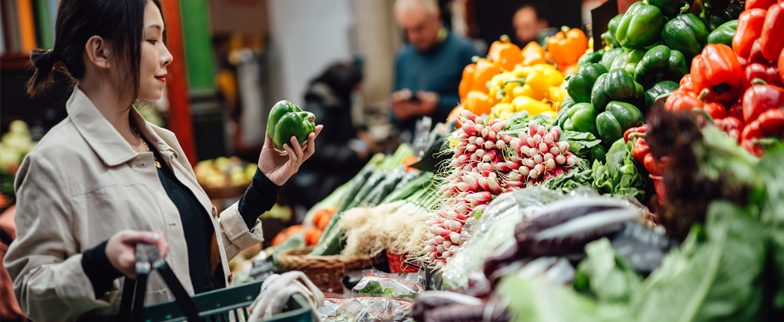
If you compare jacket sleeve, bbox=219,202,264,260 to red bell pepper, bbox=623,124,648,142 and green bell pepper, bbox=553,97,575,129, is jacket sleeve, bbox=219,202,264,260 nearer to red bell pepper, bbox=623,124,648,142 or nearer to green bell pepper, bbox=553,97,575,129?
green bell pepper, bbox=553,97,575,129

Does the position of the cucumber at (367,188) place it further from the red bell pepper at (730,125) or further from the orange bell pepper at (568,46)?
the red bell pepper at (730,125)

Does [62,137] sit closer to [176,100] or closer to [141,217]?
[141,217]

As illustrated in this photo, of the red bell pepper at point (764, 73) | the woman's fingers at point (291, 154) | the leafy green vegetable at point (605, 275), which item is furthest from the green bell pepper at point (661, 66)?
the woman's fingers at point (291, 154)

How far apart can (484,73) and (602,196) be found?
4.73ft

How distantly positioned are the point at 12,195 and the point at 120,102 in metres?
3.11

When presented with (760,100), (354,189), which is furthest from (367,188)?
(760,100)

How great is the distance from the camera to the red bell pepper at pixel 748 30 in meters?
1.42

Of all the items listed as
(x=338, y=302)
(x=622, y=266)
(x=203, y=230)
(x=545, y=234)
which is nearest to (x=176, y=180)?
(x=203, y=230)

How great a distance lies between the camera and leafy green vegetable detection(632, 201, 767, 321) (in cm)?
78

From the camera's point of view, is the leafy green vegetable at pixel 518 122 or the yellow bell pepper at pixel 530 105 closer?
the leafy green vegetable at pixel 518 122

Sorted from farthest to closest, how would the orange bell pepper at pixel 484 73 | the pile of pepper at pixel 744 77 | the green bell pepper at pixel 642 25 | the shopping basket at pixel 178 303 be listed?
the orange bell pepper at pixel 484 73 → the green bell pepper at pixel 642 25 → the pile of pepper at pixel 744 77 → the shopping basket at pixel 178 303

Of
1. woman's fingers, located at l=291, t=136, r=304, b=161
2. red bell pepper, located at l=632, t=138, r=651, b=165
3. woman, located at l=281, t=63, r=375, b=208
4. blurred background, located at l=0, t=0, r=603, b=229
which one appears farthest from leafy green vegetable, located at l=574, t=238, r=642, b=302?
woman, located at l=281, t=63, r=375, b=208

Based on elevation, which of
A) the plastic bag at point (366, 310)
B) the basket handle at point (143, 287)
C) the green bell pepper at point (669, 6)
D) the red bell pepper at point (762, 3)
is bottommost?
the plastic bag at point (366, 310)

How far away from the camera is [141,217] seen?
1373mm
